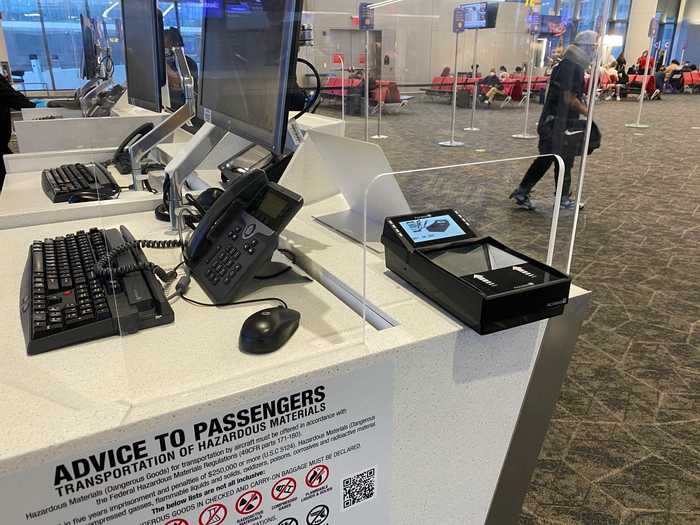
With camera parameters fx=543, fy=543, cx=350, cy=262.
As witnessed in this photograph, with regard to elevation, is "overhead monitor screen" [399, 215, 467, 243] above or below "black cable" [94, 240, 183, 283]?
above

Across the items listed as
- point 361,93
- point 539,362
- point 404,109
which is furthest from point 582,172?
point 361,93

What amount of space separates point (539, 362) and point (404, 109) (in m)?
2.21

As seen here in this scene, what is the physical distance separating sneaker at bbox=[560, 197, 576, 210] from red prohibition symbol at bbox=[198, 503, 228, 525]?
742 millimetres

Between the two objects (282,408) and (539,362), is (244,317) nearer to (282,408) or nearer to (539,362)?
(282,408)

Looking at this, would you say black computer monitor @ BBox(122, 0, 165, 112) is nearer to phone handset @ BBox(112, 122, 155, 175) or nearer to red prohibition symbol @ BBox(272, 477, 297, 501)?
phone handset @ BBox(112, 122, 155, 175)

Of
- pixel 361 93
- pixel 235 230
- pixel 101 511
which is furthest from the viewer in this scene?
pixel 361 93

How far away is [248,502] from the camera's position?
0.77 meters

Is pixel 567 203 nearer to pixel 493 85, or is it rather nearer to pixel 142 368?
pixel 142 368

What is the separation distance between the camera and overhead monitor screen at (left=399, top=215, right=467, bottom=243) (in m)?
0.97

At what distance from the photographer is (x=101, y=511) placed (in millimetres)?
662

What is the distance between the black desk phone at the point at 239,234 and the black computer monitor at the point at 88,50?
179 centimetres

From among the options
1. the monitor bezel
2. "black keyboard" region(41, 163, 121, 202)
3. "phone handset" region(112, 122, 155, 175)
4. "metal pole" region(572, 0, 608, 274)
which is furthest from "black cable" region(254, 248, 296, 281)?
"phone handset" region(112, 122, 155, 175)

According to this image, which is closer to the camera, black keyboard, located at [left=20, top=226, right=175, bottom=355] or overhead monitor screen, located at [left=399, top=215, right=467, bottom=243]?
black keyboard, located at [left=20, top=226, right=175, bottom=355]

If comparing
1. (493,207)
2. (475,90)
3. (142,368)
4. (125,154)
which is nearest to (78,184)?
(125,154)
